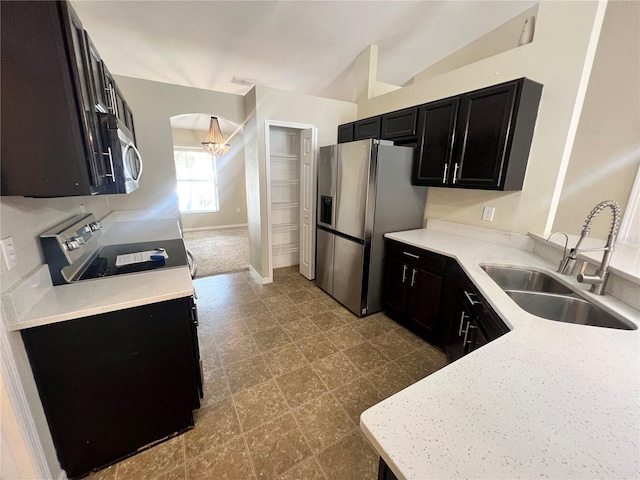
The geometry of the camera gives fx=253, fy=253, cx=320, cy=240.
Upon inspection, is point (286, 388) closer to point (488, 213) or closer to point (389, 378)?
point (389, 378)

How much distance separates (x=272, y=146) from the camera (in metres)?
3.85

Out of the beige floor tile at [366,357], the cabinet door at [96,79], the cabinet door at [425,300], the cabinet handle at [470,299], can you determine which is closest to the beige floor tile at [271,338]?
the beige floor tile at [366,357]

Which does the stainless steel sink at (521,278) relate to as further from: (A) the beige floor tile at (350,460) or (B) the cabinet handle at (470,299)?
(A) the beige floor tile at (350,460)

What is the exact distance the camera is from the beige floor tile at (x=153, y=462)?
4.27ft

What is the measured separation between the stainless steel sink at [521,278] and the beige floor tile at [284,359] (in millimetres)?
1607

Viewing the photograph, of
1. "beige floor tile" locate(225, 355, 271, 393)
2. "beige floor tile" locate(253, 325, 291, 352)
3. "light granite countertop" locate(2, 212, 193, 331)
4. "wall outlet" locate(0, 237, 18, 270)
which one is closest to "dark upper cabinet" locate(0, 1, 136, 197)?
"wall outlet" locate(0, 237, 18, 270)

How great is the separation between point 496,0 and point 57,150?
3.49 m

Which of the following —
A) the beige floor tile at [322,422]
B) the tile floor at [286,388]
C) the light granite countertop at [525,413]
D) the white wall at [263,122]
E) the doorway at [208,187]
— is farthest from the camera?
the doorway at [208,187]

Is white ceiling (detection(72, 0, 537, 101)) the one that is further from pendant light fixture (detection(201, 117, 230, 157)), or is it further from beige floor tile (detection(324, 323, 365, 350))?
beige floor tile (detection(324, 323, 365, 350))

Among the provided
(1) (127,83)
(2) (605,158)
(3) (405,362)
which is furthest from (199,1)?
(2) (605,158)

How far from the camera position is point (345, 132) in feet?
11.4

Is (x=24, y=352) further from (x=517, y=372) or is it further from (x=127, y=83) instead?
(x=127, y=83)

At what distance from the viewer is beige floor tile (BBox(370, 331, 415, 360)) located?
2230 mm

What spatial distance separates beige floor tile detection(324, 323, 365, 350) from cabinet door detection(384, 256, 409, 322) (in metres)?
0.49
